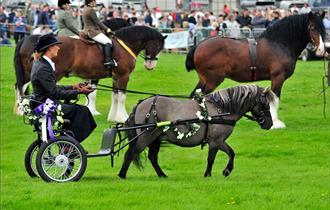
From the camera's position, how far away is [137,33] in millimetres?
22922

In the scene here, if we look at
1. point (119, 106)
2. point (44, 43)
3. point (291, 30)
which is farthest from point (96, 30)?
point (44, 43)

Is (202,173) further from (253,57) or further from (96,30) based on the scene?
(96,30)

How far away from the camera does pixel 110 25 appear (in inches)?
955

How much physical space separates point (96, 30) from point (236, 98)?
8608 mm

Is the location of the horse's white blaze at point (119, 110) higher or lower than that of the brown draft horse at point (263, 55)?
lower

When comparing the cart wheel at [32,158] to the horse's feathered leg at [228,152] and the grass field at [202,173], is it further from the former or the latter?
the horse's feathered leg at [228,152]

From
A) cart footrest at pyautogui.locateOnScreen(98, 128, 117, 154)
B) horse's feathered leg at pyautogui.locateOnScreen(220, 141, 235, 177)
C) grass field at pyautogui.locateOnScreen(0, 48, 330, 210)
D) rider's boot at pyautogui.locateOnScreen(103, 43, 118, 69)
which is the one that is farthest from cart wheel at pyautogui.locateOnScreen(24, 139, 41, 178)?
rider's boot at pyautogui.locateOnScreen(103, 43, 118, 69)

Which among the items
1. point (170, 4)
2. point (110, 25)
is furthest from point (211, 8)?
point (110, 25)

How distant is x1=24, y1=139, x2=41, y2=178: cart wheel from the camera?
1384cm

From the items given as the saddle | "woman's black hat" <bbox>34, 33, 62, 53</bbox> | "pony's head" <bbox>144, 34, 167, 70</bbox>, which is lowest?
"pony's head" <bbox>144, 34, 167, 70</bbox>

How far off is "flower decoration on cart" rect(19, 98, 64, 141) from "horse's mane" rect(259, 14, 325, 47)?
8800mm

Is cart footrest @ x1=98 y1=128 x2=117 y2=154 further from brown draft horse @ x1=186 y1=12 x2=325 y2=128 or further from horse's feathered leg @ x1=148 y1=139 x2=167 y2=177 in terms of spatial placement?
brown draft horse @ x1=186 y1=12 x2=325 y2=128

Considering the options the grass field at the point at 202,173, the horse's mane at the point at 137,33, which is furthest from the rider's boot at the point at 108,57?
the grass field at the point at 202,173

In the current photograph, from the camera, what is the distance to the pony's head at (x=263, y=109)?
13.9m
